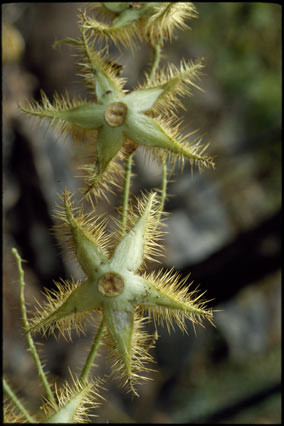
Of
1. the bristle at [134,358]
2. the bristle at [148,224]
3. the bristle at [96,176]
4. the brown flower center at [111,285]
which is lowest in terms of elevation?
the bristle at [134,358]

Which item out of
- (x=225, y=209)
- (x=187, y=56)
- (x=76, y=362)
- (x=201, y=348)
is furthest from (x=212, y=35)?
(x=76, y=362)

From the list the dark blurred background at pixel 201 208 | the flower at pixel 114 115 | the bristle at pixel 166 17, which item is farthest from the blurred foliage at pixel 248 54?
the flower at pixel 114 115

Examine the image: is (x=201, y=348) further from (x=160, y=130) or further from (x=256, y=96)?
(x=160, y=130)

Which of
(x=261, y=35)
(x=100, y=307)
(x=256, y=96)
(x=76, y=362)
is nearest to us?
(x=100, y=307)

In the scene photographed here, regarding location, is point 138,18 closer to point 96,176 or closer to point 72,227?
point 96,176

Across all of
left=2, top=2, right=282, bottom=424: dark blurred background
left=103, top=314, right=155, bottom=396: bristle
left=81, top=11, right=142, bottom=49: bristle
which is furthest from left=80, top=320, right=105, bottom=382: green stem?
left=2, top=2, right=282, bottom=424: dark blurred background

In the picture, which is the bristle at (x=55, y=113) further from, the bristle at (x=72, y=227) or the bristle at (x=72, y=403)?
the bristle at (x=72, y=403)

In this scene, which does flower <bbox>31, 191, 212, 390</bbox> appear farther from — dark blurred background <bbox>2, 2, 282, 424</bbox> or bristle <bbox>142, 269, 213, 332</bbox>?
dark blurred background <bbox>2, 2, 282, 424</bbox>
